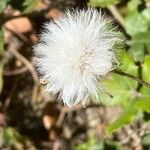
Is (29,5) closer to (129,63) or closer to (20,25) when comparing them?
(129,63)

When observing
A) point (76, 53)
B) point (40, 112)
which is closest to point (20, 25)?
point (40, 112)

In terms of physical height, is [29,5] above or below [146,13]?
above

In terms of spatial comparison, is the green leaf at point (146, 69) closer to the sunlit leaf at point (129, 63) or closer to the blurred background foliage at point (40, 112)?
the sunlit leaf at point (129, 63)

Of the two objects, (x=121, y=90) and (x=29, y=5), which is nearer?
(x=121, y=90)

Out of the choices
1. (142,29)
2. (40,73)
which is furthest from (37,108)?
(40,73)

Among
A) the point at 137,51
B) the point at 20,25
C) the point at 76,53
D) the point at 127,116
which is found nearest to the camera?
the point at 76,53

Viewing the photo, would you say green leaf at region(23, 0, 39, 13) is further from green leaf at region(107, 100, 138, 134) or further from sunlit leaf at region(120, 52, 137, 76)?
green leaf at region(107, 100, 138, 134)
